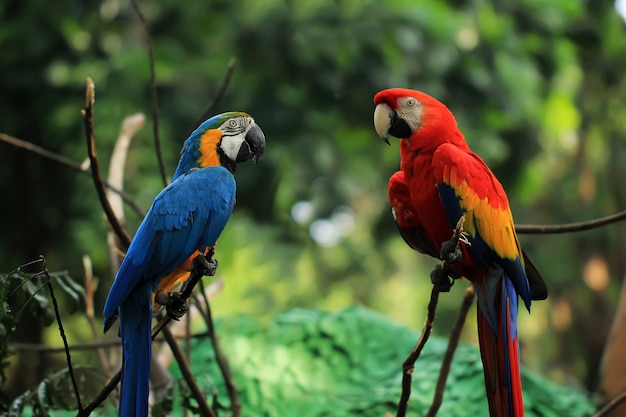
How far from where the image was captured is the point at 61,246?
3828 millimetres

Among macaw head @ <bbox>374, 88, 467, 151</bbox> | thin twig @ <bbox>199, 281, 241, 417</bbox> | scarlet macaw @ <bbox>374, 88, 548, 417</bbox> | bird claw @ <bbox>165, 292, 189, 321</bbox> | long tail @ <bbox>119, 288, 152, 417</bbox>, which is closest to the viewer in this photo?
long tail @ <bbox>119, 288, 152, 417</bbox>

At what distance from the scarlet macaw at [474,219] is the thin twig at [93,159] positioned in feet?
1.74

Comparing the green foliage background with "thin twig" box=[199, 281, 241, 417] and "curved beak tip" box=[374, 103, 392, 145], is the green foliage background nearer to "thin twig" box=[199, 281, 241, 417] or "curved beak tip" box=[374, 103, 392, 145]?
"thin twig" box=[199, 281, 241, 417]

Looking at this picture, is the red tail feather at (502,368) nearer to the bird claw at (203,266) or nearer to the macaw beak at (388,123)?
the macaw beak at (388,123)

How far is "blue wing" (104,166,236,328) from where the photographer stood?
3.91 ft

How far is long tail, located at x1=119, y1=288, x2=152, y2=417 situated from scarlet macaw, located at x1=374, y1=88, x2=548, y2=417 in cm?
53

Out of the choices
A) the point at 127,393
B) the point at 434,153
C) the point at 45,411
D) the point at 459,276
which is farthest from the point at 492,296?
the point at 45,411

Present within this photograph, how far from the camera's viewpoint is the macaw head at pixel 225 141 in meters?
1.34

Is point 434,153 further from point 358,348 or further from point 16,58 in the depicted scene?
point 16,58

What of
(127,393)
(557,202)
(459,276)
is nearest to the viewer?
(127,393)

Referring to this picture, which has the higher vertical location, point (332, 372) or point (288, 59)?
point (288, 59)

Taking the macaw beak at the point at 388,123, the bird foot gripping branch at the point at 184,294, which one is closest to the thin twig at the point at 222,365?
the bird foot gripping branch at the point at 184,294

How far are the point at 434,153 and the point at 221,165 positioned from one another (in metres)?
0.42

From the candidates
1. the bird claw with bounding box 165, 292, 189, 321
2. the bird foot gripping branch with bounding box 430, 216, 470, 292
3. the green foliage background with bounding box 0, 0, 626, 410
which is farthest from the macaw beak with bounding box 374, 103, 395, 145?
the green foliage background with bounding box 0, 0, 626, 410
